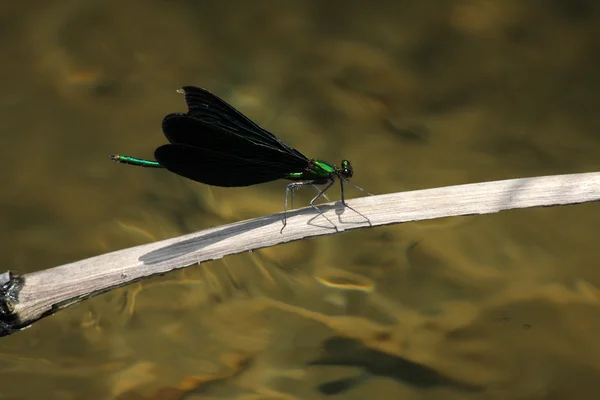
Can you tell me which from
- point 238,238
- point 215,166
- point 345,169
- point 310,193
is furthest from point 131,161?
point 310,193

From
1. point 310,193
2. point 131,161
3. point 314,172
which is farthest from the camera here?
point 310,193

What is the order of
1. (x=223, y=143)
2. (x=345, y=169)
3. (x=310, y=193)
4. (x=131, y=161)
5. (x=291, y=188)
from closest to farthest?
(x=223, y=143) < (x=131, y=161) < (x=345, y=169) < (x=291, y=188) < (x=310, y=193)

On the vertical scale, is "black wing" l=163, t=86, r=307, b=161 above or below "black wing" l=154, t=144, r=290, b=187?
above

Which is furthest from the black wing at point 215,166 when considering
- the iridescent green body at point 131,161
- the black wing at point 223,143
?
the iridescent green body at point 131,161

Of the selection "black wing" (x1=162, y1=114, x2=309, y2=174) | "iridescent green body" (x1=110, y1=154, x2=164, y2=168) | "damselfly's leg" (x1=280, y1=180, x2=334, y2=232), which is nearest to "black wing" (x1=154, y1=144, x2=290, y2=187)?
"black wing" (x1=162, y1=114, x2=309, y2=174)

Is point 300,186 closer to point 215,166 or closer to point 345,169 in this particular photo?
point 345,169

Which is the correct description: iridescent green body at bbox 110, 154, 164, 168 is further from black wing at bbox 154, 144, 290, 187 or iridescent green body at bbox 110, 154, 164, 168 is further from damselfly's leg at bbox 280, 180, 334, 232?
damselfly's leg at bbox 280, 180, 334, 232
